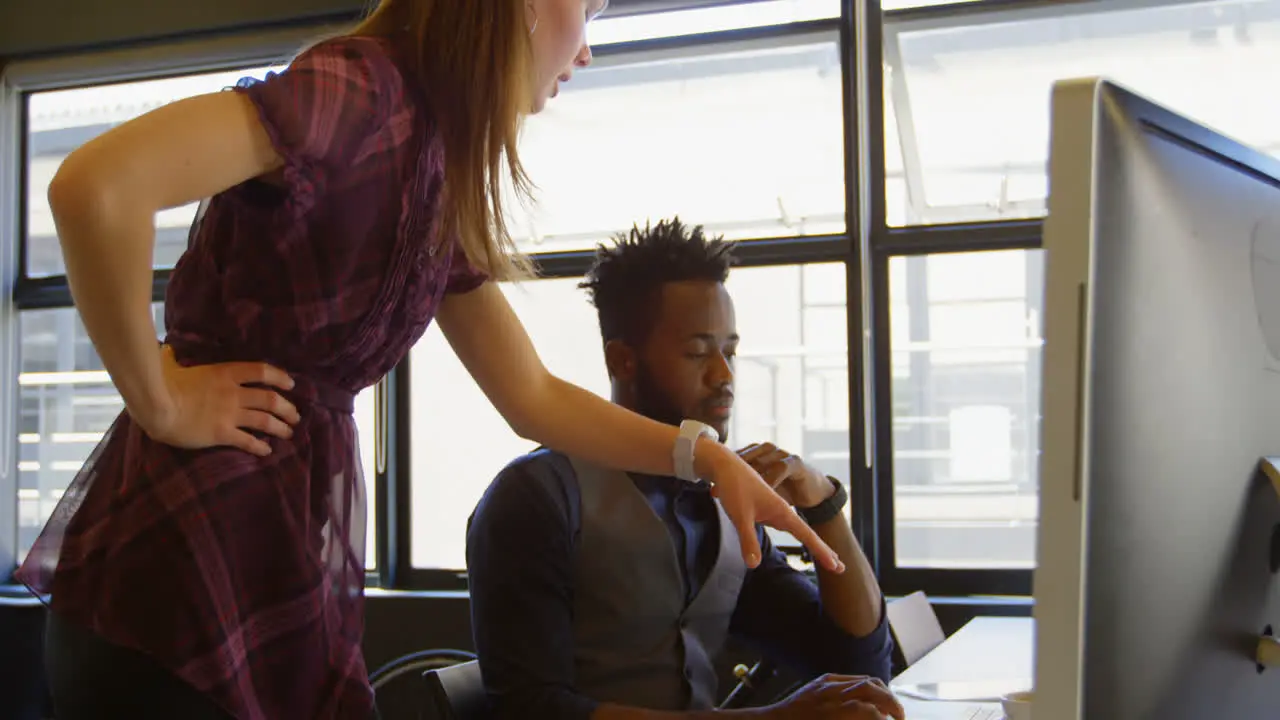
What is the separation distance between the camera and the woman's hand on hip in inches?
33.8

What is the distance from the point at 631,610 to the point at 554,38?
2.80 feet

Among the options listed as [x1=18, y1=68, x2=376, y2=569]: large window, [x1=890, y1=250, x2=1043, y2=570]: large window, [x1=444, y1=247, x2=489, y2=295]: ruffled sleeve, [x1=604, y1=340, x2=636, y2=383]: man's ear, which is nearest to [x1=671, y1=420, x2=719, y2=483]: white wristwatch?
[x1=444, y1=247, x2=489, y2=295]: ruffled sleeve

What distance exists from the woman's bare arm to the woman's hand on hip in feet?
0.05

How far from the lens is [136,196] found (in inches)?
31.0

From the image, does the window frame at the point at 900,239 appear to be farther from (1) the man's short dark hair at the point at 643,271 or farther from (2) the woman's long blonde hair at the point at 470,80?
(2) the woman's long blonde hair at the point at 470,80

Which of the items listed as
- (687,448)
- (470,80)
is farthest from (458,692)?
(470,80)

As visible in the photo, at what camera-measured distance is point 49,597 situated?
2.95 feet

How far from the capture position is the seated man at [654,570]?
1.48 metres

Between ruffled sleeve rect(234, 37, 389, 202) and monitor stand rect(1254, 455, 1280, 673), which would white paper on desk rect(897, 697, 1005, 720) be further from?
ruffled sleeve rect(234, 37, 389, 202)

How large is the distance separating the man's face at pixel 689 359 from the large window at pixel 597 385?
1.01 metres

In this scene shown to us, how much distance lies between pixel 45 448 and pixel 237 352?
10.6ft

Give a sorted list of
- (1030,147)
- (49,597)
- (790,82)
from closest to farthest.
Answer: (49,597) → (1030,147) → (790,82)

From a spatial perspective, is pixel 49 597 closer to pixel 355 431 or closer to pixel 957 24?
pixel 355 431

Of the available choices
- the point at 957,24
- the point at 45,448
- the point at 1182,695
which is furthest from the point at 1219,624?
the point at 45,448
